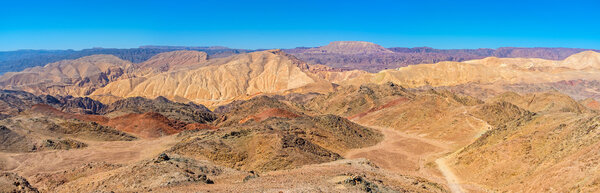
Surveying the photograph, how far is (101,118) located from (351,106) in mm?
68452

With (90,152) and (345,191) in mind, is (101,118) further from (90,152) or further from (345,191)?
(345,191)

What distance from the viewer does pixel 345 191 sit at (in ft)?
101

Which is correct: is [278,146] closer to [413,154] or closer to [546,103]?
[413,154]

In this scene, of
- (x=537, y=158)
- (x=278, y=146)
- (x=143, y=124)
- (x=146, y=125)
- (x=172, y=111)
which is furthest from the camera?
A: (x=172, y=111)

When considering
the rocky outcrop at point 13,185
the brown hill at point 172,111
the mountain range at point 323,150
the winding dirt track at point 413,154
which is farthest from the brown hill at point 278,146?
the brown hill at point 172,111

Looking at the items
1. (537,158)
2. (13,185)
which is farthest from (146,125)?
(537,158)

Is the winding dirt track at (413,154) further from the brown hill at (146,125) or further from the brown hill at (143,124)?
the brown hill at (146,125)

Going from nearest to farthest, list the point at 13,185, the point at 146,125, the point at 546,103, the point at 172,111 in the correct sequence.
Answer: the point at 13,185 < the point at 146,125 < the point at 546,103 < the point at 172,111

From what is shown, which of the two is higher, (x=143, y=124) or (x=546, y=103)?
(x=546, y=103)

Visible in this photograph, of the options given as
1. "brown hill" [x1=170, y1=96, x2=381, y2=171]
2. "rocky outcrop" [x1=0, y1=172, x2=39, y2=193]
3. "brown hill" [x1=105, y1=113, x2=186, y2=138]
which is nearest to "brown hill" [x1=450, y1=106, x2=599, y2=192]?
"brown hill" [x1=170, y1=96, x2=381, y2=171]

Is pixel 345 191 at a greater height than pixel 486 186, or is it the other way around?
pixel 345 191

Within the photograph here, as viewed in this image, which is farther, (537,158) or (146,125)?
(146,125)

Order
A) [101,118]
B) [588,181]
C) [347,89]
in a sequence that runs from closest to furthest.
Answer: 1. [588,181]
2. [101,118]
3. [347,89]

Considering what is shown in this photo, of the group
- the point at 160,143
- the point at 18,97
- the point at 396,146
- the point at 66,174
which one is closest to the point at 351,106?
the point at 396,146
